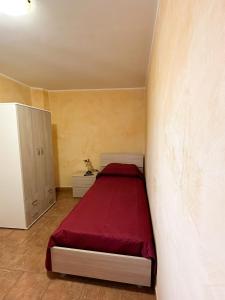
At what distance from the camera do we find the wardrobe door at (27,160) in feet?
8.29

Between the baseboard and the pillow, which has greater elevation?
the pillow

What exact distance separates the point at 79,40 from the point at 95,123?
215 centimetres

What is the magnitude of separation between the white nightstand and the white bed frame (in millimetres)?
1989

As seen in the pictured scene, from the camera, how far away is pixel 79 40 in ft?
6.11

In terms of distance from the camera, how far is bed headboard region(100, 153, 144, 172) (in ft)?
12.0

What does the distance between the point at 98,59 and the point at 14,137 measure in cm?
151

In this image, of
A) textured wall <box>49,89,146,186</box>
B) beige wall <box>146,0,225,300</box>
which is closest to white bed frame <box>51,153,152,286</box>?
beige wall <box>146,0,225,300</box>

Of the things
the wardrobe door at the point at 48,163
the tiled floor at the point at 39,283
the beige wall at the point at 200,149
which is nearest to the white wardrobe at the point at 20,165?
the wardrobe door at the point at 48,163

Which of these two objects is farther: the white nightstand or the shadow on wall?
the shadow on wall

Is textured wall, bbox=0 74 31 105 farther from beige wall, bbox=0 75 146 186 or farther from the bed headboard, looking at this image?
the bed headboard

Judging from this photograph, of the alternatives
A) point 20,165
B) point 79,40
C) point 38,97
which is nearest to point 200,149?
point 79,40

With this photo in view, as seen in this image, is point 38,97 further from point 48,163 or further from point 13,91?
point 48,163

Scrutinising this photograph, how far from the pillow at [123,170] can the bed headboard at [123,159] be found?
177 millimetres

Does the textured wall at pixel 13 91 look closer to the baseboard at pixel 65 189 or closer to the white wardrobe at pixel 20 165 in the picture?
the white wardrobe at pixel 20 165
